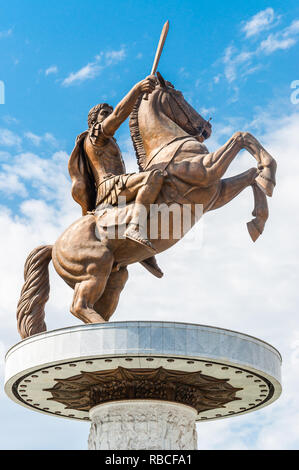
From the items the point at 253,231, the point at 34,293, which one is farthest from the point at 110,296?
the point at 253,231

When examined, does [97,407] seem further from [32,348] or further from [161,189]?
[161,189]

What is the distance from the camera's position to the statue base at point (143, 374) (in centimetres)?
1261

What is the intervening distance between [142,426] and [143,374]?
36.5 inches

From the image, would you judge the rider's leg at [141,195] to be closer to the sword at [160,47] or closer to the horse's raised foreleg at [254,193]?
the horse's raised foreleg at [254,193]

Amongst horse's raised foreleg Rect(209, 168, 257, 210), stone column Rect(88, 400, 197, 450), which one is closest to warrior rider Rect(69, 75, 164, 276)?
horse's raised foreleg Rect(209, 168, 257, 210)

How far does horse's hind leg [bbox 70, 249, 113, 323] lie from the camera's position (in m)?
14.1

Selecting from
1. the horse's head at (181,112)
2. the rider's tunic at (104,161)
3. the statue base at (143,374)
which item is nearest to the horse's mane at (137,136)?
the rider's tunic at (104,161)

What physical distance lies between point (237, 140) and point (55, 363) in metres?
5.57

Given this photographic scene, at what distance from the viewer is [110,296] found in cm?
1555

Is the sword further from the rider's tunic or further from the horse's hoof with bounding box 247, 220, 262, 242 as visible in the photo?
the horse's hoof with bounding box 247, 220, 262, 242

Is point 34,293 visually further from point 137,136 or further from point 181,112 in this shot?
point 181,112

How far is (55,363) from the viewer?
1303 cm
